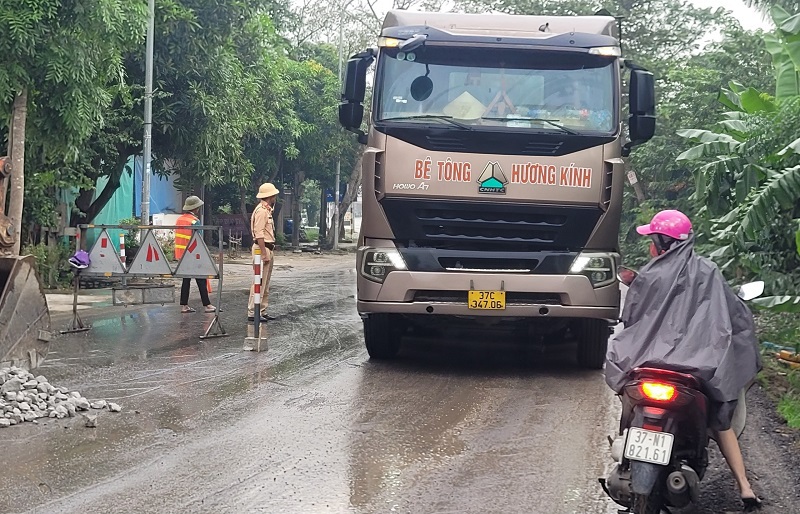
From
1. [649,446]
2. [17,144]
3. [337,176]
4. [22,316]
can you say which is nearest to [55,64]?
[17,144]

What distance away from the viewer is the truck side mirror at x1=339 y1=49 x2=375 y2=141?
9242 mm

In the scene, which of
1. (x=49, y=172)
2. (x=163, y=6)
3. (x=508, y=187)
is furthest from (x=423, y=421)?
(x=163, y=6)

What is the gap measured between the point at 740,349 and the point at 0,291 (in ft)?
20.1

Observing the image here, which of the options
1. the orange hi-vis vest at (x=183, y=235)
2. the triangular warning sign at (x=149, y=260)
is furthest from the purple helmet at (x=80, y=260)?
the orange hi-vis vest at (x=183, y=235)

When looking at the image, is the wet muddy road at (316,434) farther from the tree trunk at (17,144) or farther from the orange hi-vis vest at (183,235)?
the tree trunk at (17,144)

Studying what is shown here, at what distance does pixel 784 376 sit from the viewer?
9.61 meters

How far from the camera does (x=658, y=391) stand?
461 cm

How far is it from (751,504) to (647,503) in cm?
90

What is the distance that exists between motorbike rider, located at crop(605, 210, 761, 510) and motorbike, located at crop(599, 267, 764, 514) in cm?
9

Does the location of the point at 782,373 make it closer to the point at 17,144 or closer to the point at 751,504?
the point at 751,504

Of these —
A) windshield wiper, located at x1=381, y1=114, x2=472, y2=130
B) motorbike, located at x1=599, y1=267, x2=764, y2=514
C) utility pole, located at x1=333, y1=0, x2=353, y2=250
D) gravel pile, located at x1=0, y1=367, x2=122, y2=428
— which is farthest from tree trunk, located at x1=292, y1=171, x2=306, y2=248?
motorbike, located at x1=599, y1=267, x2=764, y2=514

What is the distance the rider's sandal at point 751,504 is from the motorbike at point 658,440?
0.55 metres

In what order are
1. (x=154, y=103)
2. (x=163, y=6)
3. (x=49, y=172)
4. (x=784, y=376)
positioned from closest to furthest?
(x=784, y=376), (x=49, y=172), (x=163, y=6), (x=154, y=103)

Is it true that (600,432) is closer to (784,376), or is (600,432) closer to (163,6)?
(784,376)
